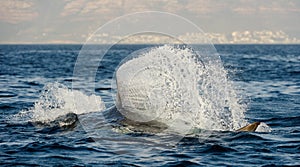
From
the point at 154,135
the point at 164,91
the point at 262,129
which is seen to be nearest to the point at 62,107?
the point at 164,91

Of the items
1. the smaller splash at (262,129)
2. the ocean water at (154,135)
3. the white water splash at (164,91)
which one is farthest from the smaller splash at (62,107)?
the smaller splash at (262,129)

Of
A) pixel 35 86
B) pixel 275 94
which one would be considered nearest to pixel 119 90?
pixel 275 94

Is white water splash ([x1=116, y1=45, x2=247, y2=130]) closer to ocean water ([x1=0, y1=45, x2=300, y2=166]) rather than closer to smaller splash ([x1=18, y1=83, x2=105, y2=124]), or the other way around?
ocean water ([x1=0, y1=45, x2=300, y2=166])

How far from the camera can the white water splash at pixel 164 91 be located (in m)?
15.6

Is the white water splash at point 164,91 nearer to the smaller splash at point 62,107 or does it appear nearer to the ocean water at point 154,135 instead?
the ocean water at point 154,135

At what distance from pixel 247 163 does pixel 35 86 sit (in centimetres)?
2300

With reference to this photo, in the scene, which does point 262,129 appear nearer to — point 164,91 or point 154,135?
point 164,91

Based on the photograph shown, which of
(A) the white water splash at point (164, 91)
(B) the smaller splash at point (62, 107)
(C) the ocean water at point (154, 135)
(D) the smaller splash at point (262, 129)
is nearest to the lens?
(C) the ocean water at point (154, 135)

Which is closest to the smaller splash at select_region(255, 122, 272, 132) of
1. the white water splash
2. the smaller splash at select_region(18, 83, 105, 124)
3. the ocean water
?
the ocean water

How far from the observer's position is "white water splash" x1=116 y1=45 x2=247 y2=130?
15570mm

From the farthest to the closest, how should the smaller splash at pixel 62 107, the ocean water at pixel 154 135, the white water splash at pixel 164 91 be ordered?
the smaller splash at pixel 62 107 → the white water splash at pixel 164 91 → the ocean water at pixel 154 135

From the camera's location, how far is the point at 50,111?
18.2 m

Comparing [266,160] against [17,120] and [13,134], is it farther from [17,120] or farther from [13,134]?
[17,120]

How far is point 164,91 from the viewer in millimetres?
16688
